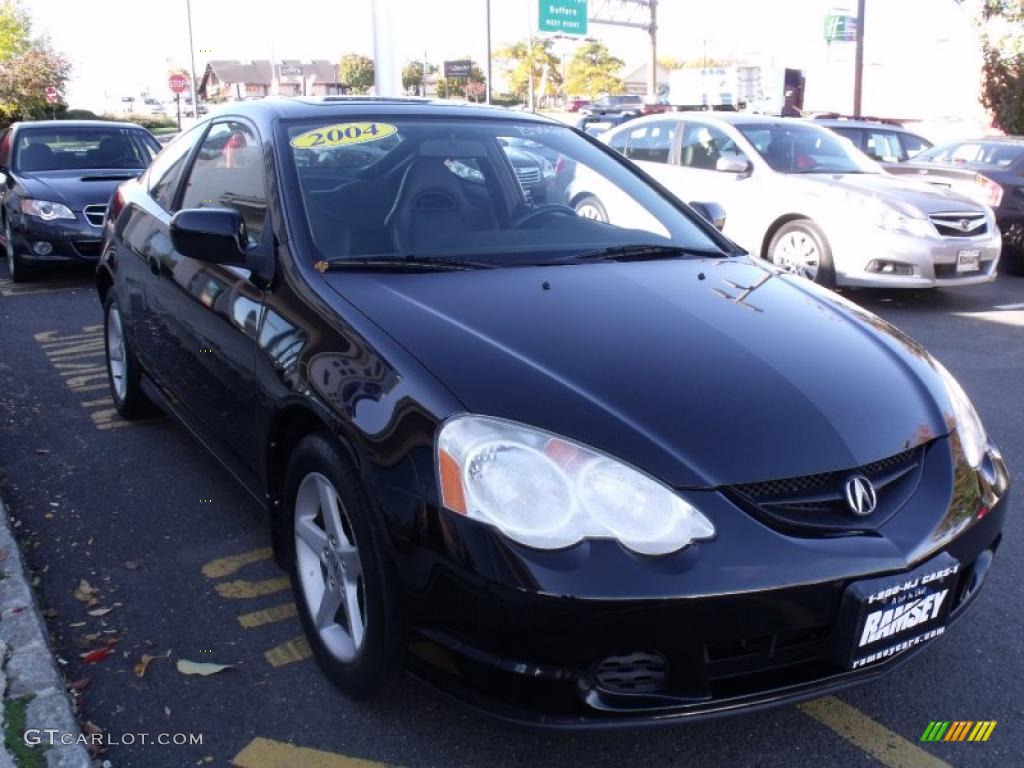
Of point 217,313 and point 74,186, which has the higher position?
point 74,186

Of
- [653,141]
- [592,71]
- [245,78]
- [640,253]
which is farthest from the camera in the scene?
[245,78]

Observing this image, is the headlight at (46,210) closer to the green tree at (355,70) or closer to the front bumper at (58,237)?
the front bumper at (58,237)

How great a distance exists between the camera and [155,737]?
2.55m

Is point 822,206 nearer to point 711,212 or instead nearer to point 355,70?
point 711,212

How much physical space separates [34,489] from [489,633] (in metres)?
2.90

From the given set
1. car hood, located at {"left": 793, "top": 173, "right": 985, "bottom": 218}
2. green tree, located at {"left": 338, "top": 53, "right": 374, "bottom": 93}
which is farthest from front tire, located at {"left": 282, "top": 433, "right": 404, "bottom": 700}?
green tree, located at {"left": 338, "top": 53, "right": 374, "bottom": 93}

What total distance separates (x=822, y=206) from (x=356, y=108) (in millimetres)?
5489

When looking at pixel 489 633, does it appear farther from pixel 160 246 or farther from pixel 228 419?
pixel 160 246

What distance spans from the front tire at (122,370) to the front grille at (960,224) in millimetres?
6208

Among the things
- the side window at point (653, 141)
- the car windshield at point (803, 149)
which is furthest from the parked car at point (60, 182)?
the car windshield at point (803, 149)

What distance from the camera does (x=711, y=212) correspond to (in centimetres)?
A: 424

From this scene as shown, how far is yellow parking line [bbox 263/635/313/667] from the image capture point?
2.91m

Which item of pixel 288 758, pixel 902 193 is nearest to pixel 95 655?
pixel 288 758

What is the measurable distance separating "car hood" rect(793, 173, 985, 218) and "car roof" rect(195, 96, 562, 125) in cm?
481
